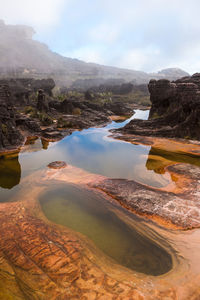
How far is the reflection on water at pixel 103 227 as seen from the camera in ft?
25.5

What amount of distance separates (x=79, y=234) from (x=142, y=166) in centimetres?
1113

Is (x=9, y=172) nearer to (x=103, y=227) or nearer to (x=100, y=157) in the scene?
(x=100, y=157)

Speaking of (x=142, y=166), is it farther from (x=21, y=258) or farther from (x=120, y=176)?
(x=21, y=258)

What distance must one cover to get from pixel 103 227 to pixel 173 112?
30.5 meters

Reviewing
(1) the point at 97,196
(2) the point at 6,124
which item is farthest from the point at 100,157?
(2) the point at 6,124

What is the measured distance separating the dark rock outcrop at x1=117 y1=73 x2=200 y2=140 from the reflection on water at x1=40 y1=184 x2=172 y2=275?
23.5 meters

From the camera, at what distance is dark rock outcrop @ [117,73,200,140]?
29.3m

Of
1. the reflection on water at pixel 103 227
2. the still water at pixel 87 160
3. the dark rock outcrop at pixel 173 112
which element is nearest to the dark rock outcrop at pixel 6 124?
the still water at pixel 87 160

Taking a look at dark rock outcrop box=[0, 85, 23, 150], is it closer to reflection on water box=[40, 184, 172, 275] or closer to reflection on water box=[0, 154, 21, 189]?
reflection on water box=[0, 154, 21, 189]

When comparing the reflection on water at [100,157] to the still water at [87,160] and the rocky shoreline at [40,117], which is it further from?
the rocky shoreline at [40,117]

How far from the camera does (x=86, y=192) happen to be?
13.3 metres

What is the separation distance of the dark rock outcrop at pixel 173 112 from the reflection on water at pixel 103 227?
77.0 ft

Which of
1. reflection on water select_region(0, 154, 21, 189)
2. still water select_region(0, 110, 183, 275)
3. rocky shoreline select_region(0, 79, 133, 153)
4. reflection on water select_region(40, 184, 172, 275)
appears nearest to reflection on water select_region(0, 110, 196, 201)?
still water select_region(0, 110, 183, 275)

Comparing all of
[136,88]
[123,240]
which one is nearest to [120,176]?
[123,240]
